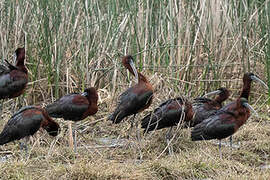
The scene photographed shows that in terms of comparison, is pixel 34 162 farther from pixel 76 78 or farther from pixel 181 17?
pixel 181 17

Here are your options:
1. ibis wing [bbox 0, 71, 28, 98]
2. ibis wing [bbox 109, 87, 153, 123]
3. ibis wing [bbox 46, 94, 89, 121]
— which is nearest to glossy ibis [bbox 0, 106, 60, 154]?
ibis wing [bbox 46, 94, 89, 121]

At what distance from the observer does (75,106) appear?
20.0ft

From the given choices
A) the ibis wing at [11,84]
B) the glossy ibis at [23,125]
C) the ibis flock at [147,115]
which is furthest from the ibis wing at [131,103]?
the ibis wing at [11,84]

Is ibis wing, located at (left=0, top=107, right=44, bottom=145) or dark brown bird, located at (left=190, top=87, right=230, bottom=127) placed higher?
ibis wing, located at (left=0, top=107, right=44, bottom=145)

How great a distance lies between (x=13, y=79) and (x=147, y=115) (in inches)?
67.4

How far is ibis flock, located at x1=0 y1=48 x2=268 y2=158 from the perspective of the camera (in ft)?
18.3

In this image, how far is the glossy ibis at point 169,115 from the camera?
5953 millimetres

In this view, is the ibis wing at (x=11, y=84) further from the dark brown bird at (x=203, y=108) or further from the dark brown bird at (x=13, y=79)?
the dark brown bird at (x=203, y=108)

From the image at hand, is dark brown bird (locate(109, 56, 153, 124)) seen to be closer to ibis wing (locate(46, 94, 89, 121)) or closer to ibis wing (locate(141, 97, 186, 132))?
ibis wing (locate(141, 97, 186, 132))

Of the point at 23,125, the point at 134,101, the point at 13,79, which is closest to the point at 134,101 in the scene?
the point at 134,101

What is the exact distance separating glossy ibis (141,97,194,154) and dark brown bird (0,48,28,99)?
5.41ft

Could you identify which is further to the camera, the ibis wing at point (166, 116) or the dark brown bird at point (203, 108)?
the dark brown bird at point (203, 108)

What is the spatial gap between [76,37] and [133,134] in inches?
77.2

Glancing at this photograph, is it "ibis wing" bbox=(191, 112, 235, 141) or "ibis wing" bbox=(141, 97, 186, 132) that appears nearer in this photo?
"ibis wing" bbox=(191, 112, 235, 141)
